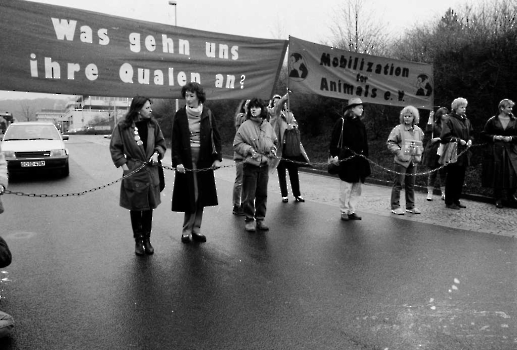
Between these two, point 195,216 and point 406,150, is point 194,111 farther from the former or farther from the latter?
point 406,150

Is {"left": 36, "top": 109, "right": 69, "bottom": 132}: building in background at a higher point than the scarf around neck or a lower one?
higher

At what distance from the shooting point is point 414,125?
26.1 feet

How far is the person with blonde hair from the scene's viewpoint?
781 cm

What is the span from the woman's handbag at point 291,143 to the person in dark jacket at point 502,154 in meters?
3.67

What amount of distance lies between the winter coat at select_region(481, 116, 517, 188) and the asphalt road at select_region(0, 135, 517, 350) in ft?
3.92

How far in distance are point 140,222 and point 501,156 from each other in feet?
22.9

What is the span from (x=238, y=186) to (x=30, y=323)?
472 centimetres

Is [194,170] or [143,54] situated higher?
[143,54]

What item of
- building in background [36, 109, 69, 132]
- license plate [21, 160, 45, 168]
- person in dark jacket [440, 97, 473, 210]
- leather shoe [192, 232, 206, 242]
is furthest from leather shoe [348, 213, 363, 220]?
building in background [36, 109, 69, 132]

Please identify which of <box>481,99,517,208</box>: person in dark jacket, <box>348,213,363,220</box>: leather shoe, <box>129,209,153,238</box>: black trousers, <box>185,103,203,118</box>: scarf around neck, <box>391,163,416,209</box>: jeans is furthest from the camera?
<box>481,99,517,208</box>: person in dark jacket

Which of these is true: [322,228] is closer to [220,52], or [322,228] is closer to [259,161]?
[259,161]

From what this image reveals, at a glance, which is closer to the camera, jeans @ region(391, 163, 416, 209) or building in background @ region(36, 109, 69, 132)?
jeans @ region(391, 163, 416, 209)

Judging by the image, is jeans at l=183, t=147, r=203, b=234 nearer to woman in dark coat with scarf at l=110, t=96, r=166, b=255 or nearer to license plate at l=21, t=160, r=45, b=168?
woman in dark coat with scarf at l=110, t=96, r=166, b=255

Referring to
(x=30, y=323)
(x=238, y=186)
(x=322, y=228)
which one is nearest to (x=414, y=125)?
(x=322, y=228)
